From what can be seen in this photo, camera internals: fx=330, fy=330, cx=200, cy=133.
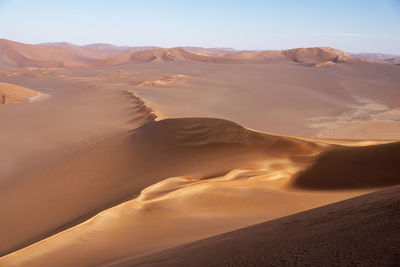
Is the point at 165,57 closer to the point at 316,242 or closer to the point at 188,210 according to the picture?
the point at 188,210

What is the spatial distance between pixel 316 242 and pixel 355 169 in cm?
316

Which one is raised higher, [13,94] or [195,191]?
[13,94]

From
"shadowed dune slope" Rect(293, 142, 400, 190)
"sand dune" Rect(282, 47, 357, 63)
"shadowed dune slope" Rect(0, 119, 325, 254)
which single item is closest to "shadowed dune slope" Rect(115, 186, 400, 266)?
"shadowed dune slope" Rect(293, 142, 400, 190)

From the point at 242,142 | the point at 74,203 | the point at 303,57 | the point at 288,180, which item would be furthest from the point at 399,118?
the point at 303,57

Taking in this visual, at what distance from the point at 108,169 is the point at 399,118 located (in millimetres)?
12146

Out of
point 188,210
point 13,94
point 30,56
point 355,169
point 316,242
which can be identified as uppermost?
point 30,56

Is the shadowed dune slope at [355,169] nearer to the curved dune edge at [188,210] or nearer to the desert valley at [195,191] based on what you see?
the desert valley at [195,191]

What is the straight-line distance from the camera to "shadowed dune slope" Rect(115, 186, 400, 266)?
1.31m

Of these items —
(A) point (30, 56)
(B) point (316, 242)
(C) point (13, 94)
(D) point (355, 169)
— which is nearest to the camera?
(B) point (316, 242)

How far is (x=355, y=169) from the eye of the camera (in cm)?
434

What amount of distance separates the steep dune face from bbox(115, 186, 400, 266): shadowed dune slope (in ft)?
60.7

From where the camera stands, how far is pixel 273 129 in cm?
1134

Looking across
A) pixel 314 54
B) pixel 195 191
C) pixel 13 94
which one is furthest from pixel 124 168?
pixel 314 54

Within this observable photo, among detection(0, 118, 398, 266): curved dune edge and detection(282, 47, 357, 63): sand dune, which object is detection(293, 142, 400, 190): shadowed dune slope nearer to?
detection(0, 118, 398, 266): curved dune edge
